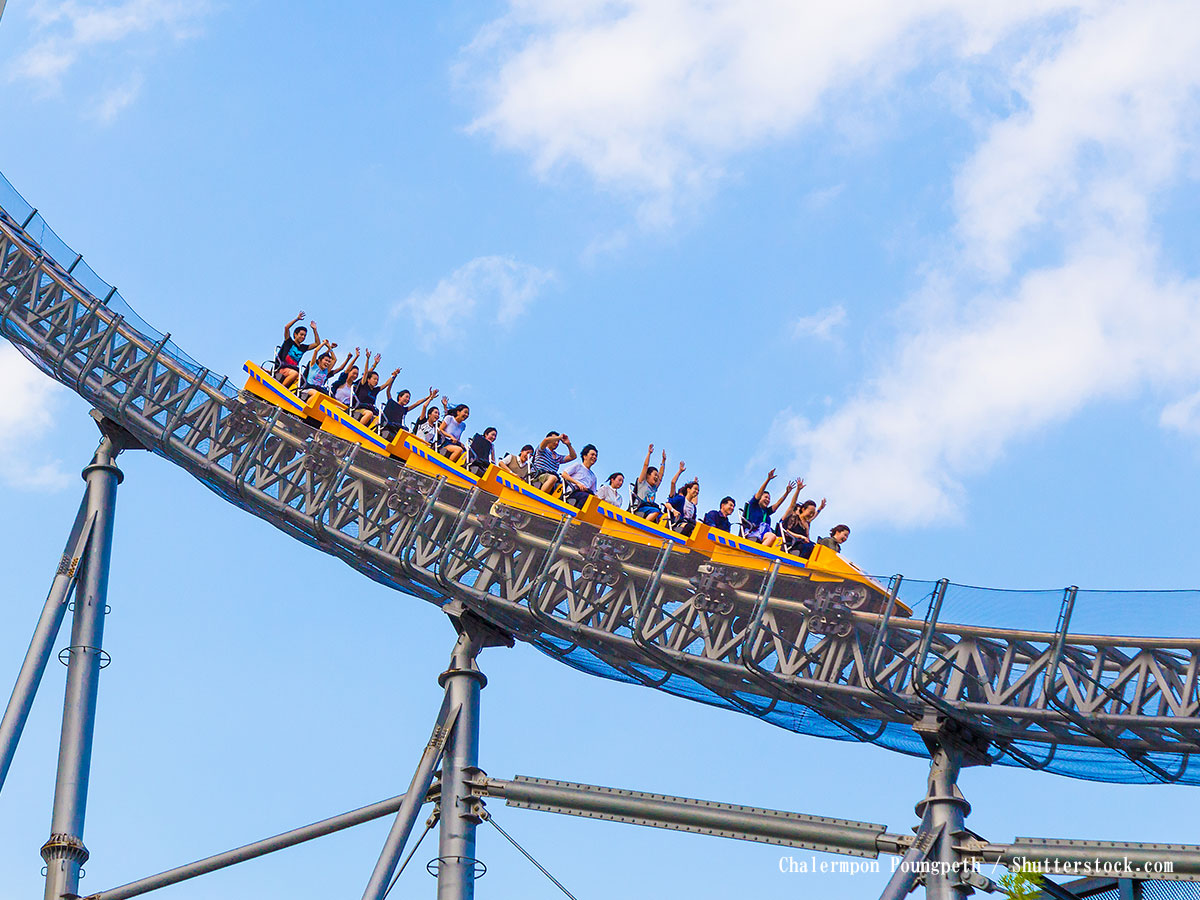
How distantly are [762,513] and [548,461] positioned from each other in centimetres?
251

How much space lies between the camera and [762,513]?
18172 millimetres

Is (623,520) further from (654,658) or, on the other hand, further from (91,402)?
(91,402)

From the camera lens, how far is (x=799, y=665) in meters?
14.7

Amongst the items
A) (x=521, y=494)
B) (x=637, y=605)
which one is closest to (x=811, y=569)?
(x=637, y=605)

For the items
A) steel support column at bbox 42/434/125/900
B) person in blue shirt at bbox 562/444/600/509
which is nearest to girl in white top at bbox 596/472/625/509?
person in blue shirt at bbox 562/444/600/509

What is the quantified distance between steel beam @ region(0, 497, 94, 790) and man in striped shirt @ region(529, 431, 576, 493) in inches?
174

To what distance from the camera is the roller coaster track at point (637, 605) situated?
13500mm

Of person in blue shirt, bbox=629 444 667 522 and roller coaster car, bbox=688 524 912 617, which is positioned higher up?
A: person in blue shirt, bbox=629 444 667 522

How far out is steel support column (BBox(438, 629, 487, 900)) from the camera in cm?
1545

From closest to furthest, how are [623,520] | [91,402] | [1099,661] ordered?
[1099,661] < [623,520] < [91,402]

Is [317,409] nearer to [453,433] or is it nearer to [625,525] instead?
[453,433]

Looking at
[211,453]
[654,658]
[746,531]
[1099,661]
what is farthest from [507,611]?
[1099,661]

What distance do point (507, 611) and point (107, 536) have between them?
451 centimetres

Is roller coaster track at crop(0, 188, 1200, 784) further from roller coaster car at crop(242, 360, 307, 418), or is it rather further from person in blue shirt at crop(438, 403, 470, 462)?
person in blue shirt at crop(438, 403, 470, 462)
